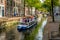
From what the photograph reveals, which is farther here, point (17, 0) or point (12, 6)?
point (17, 0)

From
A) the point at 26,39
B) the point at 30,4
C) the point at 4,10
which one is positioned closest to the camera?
the point at 26,39

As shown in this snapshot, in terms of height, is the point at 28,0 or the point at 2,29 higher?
the point at 28,0

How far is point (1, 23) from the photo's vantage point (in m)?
31.8

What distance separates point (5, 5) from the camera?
A: 48000mm

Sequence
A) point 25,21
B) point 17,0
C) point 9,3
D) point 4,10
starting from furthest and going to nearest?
point 17,0, point 9,3, point 4,10, point 25,21

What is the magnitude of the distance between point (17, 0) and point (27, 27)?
30509 millimetres

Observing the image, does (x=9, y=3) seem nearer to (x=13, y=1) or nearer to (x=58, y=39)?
(x=13, y=1)

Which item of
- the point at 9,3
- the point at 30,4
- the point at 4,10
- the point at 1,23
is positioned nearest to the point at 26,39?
the point at 1,23

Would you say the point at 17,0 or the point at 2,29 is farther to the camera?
the point at 17,0

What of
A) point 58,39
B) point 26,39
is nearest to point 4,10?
point 26,39

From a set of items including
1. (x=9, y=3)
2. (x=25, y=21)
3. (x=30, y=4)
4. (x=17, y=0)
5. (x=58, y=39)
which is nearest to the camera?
(x=58, y=39)

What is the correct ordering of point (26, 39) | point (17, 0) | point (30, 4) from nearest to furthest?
point (26, 39) < point (30, 4) < point (17, 0)

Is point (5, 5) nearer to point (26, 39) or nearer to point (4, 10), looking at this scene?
point (4, 10)

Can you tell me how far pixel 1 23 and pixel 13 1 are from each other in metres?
25.0
